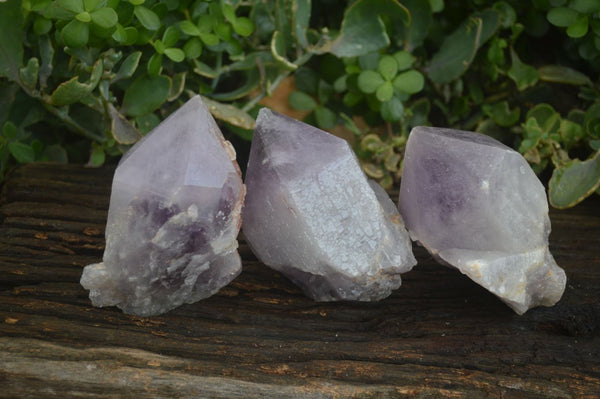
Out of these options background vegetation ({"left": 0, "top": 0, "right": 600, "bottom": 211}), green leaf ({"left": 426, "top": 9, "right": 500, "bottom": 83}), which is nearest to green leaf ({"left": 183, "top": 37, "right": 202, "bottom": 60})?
background vegetation ({"left": 0, "top": 0, "right": 600, "bottom": 211})

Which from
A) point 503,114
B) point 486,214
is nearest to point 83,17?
point 486,214

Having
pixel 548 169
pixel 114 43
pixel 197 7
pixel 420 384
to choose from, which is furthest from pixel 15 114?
pixel 548 169

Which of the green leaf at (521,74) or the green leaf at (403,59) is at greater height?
the green leaf at (403,59)

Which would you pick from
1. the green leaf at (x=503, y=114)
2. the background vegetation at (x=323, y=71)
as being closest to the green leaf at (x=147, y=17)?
the background vegetation at (x=323, y=71)

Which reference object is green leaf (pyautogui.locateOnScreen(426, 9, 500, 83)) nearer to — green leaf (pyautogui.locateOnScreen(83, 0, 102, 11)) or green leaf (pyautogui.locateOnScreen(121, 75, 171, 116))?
green leaf (pyautogui.locateOnScreen(121, 75, 171, 116))

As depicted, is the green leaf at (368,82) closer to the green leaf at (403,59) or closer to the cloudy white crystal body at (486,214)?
the green leaf at (403,59)

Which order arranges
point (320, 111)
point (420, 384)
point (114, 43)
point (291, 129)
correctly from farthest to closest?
point (320, 111) → point (114, 43) → point (291, 129) → point (420, 384)

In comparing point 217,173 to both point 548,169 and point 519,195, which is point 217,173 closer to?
point 519,195
